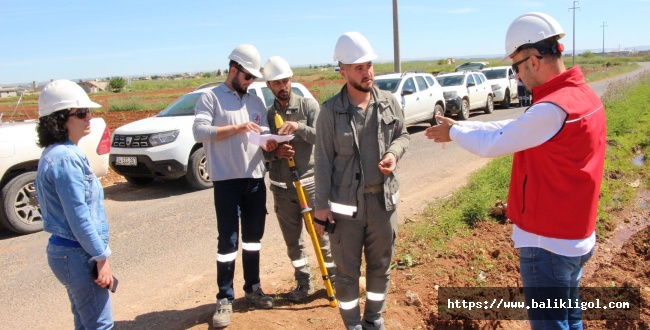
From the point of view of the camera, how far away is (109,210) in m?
8.15

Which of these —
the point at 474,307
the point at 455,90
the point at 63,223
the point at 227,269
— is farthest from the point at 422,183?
the point at 455,90

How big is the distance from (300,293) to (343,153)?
1.59 m

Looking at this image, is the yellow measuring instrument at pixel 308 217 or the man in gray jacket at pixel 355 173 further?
the yellow measuring instrument at pixel 308 217

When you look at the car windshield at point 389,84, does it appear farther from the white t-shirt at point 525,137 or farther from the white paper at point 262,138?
the white t-shirt at point 525,137

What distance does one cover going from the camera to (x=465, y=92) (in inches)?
754

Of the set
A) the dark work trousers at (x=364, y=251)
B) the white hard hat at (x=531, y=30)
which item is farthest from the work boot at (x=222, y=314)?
the white hard hat at (x=531, y=30)

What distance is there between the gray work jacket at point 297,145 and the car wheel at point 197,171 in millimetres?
4739

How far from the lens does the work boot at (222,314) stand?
3.98 metres

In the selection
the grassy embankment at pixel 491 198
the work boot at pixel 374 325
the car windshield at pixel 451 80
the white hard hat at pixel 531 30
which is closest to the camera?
the white hard hat at pixel 531 30

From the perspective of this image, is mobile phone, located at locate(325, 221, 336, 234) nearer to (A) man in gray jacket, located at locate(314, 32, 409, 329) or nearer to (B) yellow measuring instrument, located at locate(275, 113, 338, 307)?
(A) man in gray jacket, located at locate(314, 32, 409, 329)

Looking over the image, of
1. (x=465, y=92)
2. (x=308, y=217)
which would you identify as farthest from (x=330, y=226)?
(x=465, y=92)

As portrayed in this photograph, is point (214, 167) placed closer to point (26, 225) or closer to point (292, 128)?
point (292, 128)

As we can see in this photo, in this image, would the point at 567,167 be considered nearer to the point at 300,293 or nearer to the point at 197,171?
the point at 300,293

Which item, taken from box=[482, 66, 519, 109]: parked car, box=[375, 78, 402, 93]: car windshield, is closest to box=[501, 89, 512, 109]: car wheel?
box=[482, 66, 519, 109]: parked car
